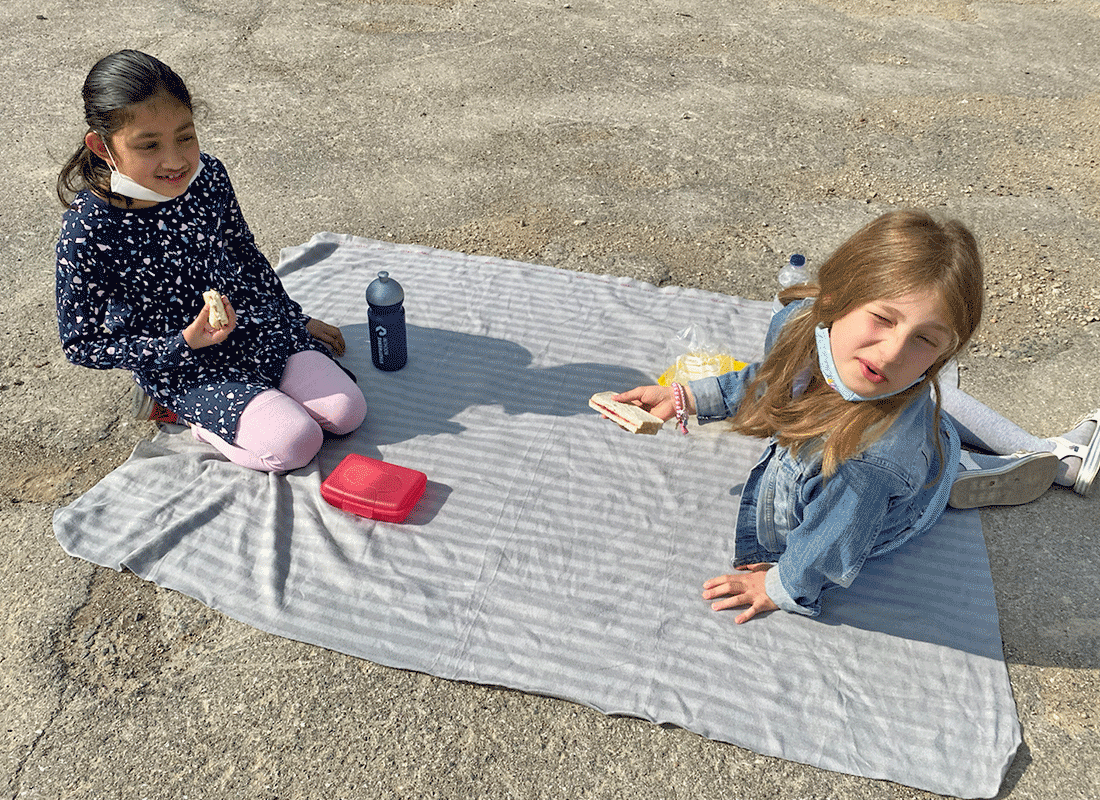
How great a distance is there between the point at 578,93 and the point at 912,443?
460 centimetres

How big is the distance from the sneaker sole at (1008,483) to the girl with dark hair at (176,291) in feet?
7.84

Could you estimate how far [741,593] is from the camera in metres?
2.97

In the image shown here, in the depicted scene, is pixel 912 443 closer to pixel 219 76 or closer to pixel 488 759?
pixel 488 759

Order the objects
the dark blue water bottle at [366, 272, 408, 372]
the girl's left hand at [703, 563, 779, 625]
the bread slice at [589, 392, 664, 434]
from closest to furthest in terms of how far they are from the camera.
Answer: the girl's left hand at [703, 563, 779, 625] < the bread slice at [589, 392, 664, 434] < the dark blue water bottle at [366, 272, 408, 372]

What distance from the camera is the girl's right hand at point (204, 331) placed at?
122 inches

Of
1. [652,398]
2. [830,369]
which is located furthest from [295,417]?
[830,369]

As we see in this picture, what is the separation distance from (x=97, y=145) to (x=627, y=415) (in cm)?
217

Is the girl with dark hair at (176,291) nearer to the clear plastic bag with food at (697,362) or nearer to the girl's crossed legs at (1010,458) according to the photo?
the clear plastic bag with food at (697,362)

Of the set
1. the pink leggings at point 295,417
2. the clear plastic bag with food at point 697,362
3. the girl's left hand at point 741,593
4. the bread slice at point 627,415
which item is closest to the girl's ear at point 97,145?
the pink leggings at point 295,417

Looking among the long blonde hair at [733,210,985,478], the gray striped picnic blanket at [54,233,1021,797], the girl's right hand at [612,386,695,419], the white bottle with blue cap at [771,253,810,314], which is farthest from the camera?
the white bottle with blue cap at [771,253,810,314]

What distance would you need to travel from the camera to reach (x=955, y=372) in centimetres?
397

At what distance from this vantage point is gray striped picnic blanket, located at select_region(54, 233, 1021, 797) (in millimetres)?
2693

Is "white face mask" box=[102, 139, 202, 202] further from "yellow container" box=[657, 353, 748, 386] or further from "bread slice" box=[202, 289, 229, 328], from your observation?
"yellow container" box=[657, 353, 748, 386]

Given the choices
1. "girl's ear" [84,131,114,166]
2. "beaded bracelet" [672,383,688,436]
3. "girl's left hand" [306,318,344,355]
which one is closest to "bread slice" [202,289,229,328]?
"girl's ear" [84,131,114,166]
